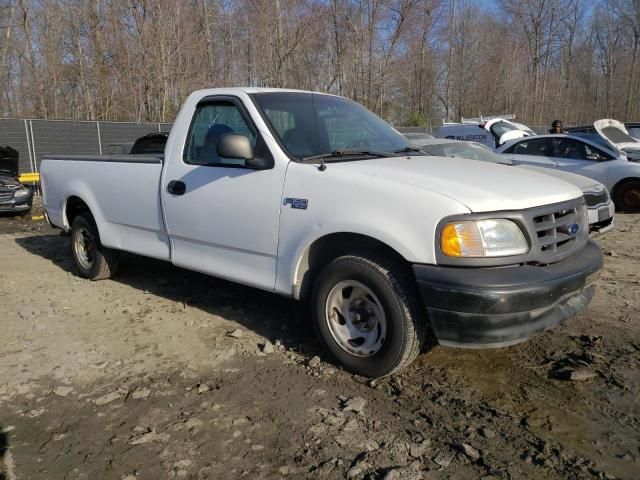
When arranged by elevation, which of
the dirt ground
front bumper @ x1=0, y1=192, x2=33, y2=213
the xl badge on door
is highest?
the xl badge on door

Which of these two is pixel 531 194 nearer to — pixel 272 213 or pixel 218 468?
pixel 272 213

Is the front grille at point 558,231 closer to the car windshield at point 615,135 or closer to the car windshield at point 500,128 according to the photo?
the car windshield at point 615,135

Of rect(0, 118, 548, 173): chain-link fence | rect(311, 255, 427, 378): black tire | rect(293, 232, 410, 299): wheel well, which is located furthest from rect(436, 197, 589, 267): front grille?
rect(0, 118, 548, 173): chain-link fence

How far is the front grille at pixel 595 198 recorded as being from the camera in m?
6.66

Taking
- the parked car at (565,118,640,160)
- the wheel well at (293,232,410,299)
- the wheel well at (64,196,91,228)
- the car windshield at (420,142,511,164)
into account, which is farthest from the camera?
the parked car at (565,118,640,160)

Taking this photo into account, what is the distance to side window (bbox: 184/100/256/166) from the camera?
430cm

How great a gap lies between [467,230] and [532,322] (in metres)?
0.68

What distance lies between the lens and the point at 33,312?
16.7 feet

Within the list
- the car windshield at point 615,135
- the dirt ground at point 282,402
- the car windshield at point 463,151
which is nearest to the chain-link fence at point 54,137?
the car windshield at point 463,151

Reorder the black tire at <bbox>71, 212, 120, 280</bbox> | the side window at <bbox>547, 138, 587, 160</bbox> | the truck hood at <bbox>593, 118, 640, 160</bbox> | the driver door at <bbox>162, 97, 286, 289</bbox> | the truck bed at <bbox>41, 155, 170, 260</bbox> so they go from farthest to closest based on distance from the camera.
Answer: the truck hood at <bbox>593, 118, 640, 160</bbox>
the side window at <bbox>547, 138, 587, 160</bbox>
the black tire at <bbox>71, 212, 120, 280</bbox>
the truck bed at <bbox>41, 155, 170, 260</bbox>
the driver door at <bbox>162, 97, 286, 289</bbox>

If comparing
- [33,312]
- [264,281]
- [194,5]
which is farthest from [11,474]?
[194,5]

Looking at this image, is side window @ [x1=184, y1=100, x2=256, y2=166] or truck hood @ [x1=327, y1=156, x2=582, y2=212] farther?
side window @ [x1=184, y1=100, x2=256, y2=166]

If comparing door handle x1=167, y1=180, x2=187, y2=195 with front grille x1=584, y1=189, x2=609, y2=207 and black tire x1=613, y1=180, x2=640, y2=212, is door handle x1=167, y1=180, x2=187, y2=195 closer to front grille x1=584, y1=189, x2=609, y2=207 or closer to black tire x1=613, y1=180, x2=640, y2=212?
front grille x1=584, y1=189, x2=609, y2=207

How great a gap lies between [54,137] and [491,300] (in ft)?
54.3
